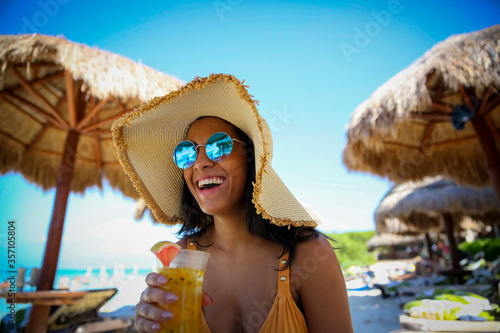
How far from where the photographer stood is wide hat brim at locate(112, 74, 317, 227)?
1.28 meters

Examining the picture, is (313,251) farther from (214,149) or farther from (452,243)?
(452,243)

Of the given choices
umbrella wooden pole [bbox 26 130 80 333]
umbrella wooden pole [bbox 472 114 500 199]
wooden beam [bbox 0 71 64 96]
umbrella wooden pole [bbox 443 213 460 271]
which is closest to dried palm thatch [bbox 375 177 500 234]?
umbrella wooden pole [bbox 443 213 460 271]

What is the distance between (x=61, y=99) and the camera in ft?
18.2

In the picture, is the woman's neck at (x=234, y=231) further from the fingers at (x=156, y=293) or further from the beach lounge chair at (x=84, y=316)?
the beach lounge chair at (x=84, y=316)

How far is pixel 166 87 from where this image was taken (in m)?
5.14

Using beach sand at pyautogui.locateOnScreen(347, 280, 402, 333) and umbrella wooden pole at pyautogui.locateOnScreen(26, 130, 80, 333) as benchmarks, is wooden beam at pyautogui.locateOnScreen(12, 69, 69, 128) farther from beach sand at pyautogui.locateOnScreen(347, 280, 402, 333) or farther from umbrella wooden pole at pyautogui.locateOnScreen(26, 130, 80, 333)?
beach sand at pyautogui.locateOnScreen(347, 280, 402, 333)

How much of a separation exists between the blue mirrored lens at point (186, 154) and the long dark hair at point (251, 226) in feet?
0.92

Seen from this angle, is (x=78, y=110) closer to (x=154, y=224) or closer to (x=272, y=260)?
(x=154, y=224)

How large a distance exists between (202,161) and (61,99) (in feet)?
18.0

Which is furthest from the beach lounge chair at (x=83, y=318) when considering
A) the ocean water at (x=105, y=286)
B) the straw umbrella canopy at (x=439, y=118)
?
the straw umbrella canopy at (x=439, y=118)

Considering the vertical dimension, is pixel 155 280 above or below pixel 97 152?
below

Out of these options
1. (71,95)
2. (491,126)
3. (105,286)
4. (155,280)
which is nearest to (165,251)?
(155,280)

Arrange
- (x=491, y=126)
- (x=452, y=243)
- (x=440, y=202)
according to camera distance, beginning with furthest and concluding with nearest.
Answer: (x=440, y=202), (x=452, y=243), (x=491, y=126)

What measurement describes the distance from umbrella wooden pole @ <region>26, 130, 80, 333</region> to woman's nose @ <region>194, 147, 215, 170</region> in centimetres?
412
